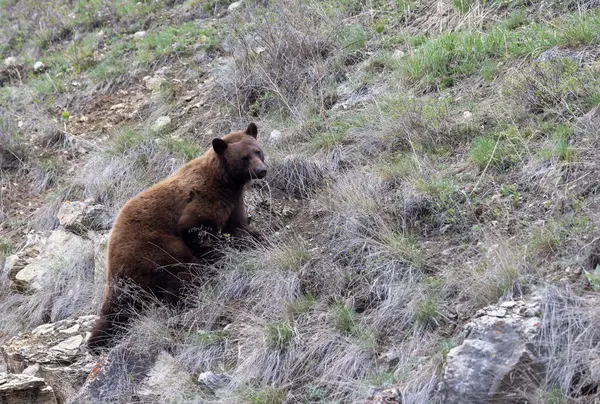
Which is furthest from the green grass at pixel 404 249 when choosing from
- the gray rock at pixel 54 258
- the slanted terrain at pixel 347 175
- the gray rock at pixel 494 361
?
the gray rock at pixel 54 258

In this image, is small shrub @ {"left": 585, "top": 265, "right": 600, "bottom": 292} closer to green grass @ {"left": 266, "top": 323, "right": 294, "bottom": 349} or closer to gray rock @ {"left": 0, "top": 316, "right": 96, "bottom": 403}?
green grass @ {"left": 266, "top": 323, "right": 294, "bottom": 349}

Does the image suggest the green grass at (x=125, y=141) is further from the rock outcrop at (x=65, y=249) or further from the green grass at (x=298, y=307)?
the green grass at (x=298, y=307)

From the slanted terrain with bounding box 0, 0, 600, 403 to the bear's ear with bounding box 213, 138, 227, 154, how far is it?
0.99 meters

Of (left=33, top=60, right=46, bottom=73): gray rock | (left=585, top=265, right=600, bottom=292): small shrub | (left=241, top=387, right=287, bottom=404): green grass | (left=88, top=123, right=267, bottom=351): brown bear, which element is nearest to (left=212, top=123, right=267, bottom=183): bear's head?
(left=88, top=123, right=267, bottom=351): brown bear

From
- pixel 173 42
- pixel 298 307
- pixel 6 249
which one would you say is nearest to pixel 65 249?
pixel 6 249

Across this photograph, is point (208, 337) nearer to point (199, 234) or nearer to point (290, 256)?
point (290, 256)

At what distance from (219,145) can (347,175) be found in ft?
4.53

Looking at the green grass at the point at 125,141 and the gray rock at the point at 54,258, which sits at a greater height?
the green grass at the point at 125,141

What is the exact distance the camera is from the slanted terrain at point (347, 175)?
5.26 metres

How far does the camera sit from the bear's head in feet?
24.3

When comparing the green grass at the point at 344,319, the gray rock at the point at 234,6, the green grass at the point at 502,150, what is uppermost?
the gray rock at the point at 234,6

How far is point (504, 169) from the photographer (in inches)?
265

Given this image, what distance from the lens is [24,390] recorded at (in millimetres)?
6281

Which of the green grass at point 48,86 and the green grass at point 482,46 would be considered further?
the green grass at point 48,86
